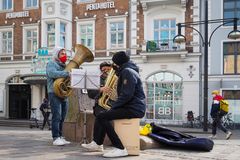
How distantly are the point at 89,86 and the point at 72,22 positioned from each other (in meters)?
22.8

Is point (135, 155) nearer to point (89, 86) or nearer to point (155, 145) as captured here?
point (155, 145)

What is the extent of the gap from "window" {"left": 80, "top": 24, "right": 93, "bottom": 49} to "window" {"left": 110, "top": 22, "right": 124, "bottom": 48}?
151cm

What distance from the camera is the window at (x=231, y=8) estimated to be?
26047mm

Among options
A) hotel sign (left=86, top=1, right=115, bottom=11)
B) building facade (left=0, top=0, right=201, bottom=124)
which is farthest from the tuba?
hotel sign (left=86, top=1, right=115, bottom=11)

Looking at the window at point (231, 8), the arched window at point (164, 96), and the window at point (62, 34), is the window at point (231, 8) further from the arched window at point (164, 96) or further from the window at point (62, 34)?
the window at point (62, 34)

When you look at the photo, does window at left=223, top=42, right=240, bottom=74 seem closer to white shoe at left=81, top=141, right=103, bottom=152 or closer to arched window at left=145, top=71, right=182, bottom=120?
arched window at left=145, top=71, right=182, bottom=120

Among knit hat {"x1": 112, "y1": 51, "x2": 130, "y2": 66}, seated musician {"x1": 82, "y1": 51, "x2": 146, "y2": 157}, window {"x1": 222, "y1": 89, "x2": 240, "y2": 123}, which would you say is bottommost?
window {"x1": 222, "y1": 89, "x2": 240, "y2": 123}

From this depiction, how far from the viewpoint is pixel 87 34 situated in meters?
30.0

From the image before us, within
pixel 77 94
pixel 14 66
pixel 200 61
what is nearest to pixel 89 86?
pixel 77 94

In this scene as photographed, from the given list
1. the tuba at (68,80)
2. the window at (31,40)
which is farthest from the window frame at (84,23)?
the tuba at (68,80)

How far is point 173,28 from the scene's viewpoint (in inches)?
1091

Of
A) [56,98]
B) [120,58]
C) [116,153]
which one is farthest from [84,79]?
[116,153]

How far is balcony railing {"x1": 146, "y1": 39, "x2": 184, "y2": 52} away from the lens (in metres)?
26.9

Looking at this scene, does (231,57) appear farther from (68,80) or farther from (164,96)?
(68,80)
